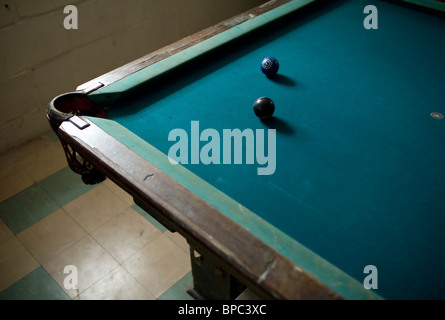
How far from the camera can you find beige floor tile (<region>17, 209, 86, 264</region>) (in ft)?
7.94

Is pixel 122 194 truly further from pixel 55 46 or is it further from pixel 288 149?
pixel 288 149

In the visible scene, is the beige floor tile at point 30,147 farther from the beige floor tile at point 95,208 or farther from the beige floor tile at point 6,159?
the beige floor tile at point 95,208

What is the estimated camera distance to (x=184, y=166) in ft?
4.53

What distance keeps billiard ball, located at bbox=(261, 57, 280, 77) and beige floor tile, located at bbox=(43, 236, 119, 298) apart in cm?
151

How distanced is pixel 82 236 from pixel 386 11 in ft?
8.26

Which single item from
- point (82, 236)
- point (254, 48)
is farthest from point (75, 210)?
point (254, 48)

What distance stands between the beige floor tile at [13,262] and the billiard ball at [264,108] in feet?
5.79

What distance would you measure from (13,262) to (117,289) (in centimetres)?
73

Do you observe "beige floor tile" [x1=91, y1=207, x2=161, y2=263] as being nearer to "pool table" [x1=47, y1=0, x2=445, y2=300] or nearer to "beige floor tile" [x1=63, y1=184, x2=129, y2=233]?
"beige floor tile" [x1=63, y1=184, x2=129, y2=233]

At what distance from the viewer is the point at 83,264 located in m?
2.34

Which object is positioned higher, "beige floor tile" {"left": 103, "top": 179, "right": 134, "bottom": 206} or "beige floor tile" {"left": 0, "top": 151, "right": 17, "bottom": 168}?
"beige floor tile" {"left": 0, "top": 151, "right": 17, "bottom": 168}

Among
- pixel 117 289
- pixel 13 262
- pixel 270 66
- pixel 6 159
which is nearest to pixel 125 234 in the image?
pixel 117 289

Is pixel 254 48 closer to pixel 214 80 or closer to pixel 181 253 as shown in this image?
pixel 214 80

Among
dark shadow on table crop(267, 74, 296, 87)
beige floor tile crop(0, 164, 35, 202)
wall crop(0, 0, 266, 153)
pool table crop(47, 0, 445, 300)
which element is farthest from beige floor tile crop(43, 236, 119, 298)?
dark shadow on table crop(267, 74, 296, 87)
